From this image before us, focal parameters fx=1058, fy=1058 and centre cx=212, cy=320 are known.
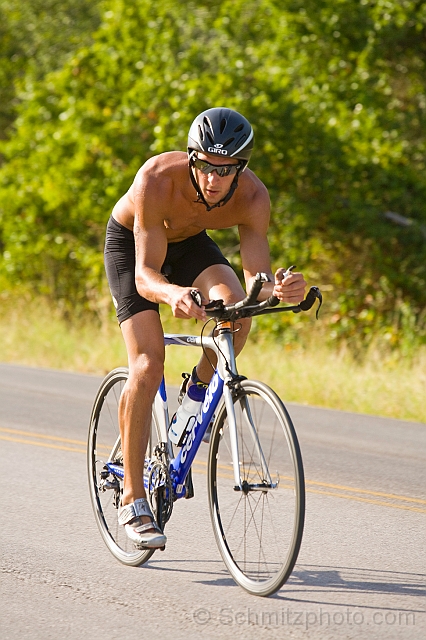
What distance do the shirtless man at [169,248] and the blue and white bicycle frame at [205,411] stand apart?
14cm

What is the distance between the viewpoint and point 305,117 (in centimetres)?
1634

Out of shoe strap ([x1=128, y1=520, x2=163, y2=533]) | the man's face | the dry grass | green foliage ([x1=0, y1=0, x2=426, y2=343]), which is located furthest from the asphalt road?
green foliage ([x1=0, y1=0, x2=426, y2=343])

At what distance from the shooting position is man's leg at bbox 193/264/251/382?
192 inches

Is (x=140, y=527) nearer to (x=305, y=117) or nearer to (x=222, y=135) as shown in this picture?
(x=222, y=135)

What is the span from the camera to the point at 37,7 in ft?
84.6

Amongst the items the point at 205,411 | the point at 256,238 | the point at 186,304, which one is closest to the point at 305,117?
the point at 256,238

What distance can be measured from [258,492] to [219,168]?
1.43 meters

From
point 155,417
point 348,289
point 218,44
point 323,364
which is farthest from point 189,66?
point 155,417

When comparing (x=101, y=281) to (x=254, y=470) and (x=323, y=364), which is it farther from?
(x=254, y=470)

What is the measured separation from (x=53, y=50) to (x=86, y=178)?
290 inches

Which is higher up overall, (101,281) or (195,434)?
(195,434)

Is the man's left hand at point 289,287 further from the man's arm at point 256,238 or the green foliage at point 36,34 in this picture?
the green foliage at point 36,34

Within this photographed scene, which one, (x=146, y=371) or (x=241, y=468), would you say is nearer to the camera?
(x=241, y=468)

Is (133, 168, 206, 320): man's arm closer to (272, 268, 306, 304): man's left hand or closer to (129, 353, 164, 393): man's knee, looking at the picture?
(129, 353, 164, 393): man's knee
